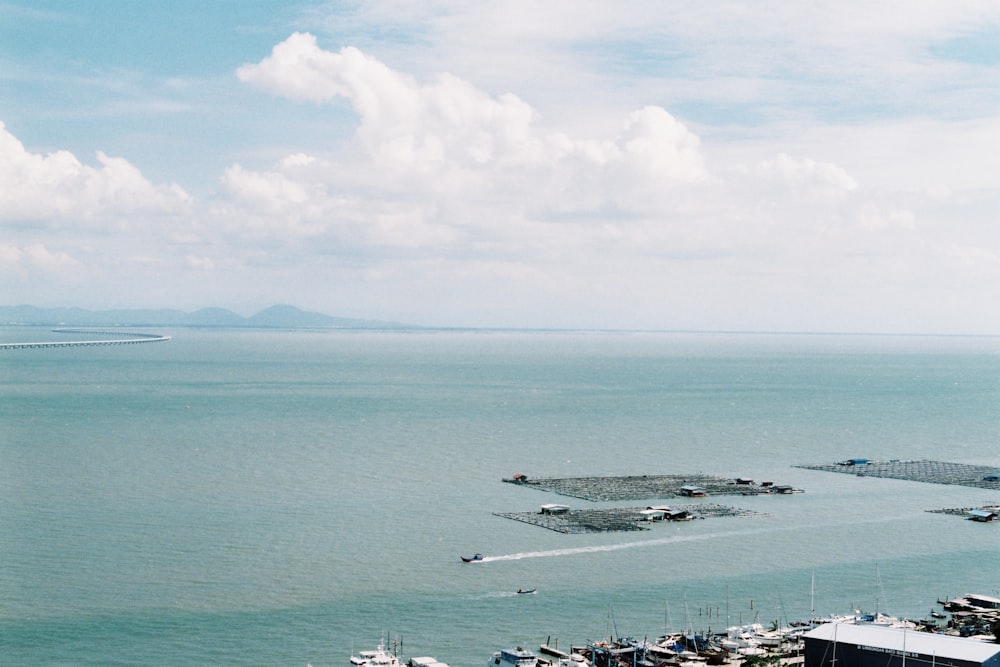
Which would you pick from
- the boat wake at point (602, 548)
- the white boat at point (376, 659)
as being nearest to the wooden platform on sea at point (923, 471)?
the boat wake at point (602, 548)

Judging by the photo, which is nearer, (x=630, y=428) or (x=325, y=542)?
(x=325, y=542)

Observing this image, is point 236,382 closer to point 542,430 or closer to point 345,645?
point 542,430

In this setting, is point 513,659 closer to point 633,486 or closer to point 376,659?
point 376,659

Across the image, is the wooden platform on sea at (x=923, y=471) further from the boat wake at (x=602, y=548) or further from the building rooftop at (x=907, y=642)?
the building rooftop at (x=907, y=642)

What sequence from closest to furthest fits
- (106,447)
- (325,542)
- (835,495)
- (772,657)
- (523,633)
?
1. (772,657)
2. (523,633)
3. (325,542)
4. (835,495)
5. (106,447)

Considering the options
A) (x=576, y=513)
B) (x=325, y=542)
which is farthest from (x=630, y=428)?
(x=325, y=542)

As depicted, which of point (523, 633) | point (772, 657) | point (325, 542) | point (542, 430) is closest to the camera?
→ point (772, 657)

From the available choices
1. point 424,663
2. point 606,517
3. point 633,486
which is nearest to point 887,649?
point 424,663
